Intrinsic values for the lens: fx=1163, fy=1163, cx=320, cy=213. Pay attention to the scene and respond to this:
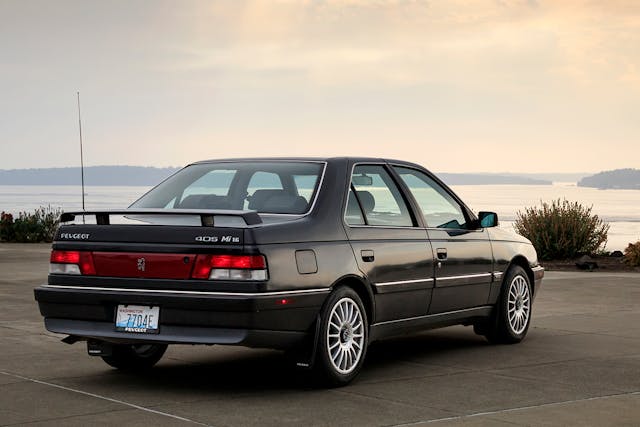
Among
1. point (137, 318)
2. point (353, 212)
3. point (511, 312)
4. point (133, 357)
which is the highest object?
point (353, 212)

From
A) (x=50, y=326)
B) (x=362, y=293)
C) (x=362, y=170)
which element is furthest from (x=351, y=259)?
(x=50, y=326)

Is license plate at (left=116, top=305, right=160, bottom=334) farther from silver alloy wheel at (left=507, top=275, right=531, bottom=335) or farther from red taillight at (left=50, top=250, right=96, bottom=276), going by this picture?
silver alloy wheel at (left=507, top=275, right=531, bottom=335)

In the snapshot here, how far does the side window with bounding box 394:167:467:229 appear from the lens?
986 centimetres

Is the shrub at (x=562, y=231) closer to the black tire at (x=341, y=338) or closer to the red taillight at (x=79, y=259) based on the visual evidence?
the black tire at (x=341, y=338)

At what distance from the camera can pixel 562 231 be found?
2319cm

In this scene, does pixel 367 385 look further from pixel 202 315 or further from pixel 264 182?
pixel 264 182

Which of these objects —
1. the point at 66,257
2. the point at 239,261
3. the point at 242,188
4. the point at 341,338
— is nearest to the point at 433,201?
the point at 242,188

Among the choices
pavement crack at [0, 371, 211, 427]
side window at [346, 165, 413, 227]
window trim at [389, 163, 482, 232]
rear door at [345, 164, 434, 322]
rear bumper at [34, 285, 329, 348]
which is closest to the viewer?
pavement crack at [0, 371, 211, 427]

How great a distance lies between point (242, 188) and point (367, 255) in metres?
1.14

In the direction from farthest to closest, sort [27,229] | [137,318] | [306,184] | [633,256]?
1. [27,229]
2. [633,256]
3. [306,184]
4. [137,318]

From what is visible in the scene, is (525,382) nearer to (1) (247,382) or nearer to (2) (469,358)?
(2) (469,358)

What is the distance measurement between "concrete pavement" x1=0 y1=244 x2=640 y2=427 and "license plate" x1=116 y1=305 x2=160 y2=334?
460mm

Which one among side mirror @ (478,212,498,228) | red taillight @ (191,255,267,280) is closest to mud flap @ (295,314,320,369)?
red taillight @ (191,255,267,280)

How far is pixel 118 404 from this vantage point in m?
7.64
